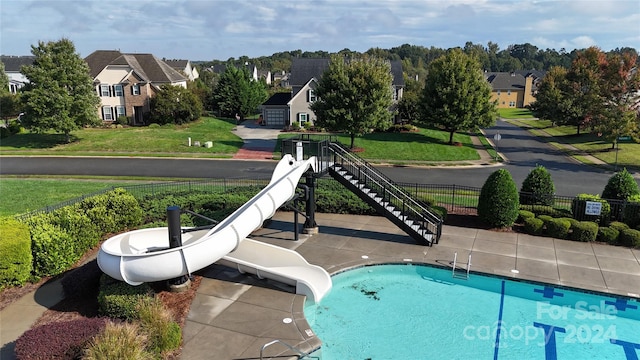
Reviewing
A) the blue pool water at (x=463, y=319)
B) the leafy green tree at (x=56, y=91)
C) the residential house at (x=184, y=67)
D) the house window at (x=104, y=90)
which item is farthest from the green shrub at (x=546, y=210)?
the residential house at (x=184, y=67)

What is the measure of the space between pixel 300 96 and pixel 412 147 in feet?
63.8

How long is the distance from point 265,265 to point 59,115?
126ft

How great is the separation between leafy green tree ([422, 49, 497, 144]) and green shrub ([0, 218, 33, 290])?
Answer: 40959 millimetres

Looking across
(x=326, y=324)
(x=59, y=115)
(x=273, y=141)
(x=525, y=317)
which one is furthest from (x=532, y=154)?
(x=59, y=115)

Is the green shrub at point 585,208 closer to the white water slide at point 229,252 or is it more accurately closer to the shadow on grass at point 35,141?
the white water slide at point 229,252

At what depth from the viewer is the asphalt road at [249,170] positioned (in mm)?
32219

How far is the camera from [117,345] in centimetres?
902

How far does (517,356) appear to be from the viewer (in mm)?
11352

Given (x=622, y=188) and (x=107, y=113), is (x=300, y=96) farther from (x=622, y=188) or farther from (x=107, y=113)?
(x=622, y=188)

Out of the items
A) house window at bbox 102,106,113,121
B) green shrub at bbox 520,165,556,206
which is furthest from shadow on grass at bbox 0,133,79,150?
green shrub at bbox 520,165,556,206

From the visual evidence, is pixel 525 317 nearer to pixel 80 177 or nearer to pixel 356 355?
pixel 356 355

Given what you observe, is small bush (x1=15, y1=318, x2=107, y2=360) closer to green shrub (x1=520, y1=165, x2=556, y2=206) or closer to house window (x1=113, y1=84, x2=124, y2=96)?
green shrub (x1=520, y1=165, x2=556, y2=206)

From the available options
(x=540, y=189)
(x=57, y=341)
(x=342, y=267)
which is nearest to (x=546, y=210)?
(x=540, y=189)

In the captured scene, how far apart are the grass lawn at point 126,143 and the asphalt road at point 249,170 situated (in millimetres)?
2805
